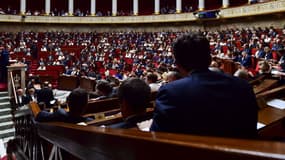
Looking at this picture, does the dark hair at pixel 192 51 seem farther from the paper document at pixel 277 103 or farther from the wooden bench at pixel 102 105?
the wooden bench at pixel 102 105

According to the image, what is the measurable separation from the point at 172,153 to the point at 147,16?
94.3ft

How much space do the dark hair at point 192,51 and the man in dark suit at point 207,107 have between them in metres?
0.08

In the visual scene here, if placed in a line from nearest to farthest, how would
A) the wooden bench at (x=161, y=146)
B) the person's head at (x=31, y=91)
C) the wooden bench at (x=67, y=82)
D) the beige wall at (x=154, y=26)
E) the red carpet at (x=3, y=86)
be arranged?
the wooden bench at (x=161, y=146) < the person's head at (x=31, y=91) < the red carpet at (x=3, y=86) < the wooden bench at (x=67, y=82) < the beige wall at (x=154, y=26)

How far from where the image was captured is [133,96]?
1.95 metres

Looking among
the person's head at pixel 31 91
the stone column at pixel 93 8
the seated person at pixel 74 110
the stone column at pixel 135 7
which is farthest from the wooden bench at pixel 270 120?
the stone column at pixel 93 8

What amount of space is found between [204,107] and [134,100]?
722mm

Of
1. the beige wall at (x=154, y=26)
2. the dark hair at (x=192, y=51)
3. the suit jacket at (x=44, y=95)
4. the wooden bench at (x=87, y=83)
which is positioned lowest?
the wooden bench at (x=87, y=83)

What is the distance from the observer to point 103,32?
3027cm

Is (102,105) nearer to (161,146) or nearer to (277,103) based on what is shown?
(277,103)

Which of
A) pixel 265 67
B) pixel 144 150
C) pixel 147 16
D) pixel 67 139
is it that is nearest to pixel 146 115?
pixel 67 139

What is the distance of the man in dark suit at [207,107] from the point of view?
1.32 meters

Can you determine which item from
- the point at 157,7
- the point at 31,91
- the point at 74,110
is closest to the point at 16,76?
the point at 31,91

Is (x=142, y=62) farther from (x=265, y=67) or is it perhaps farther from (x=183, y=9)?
(x=183, y=9)

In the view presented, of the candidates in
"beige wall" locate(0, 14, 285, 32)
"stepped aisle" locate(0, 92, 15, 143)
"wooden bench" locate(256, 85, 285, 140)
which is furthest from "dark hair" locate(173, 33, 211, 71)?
"beige wall" locate(0, 14, 285, 32)
